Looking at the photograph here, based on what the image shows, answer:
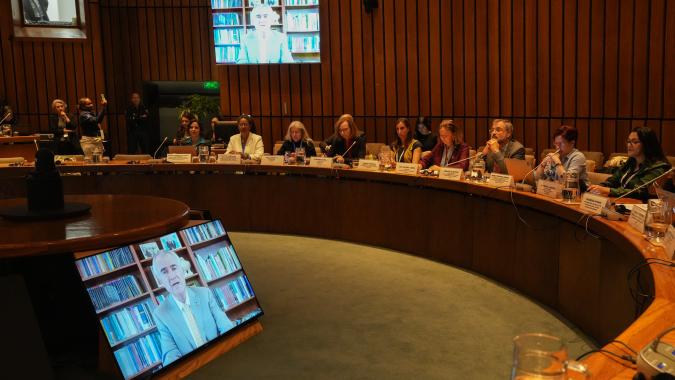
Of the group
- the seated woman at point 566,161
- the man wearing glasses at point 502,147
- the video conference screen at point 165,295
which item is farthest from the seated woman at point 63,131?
the seated woman at point 566,161

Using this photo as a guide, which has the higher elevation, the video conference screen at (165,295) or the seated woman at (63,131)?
the seated woman at (63,131)

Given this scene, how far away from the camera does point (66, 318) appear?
3.08 meters

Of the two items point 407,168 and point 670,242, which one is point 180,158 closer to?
point 407,168

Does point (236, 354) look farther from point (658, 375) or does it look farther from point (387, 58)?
point (387, 58)

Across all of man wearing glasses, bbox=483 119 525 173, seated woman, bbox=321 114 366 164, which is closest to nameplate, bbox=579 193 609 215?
man wearing glasses, bbox=483 119 525 173

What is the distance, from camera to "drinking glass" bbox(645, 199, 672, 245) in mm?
2766

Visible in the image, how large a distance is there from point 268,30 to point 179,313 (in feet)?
20.5

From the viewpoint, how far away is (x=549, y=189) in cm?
395

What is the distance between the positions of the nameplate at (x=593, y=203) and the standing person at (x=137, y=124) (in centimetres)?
827

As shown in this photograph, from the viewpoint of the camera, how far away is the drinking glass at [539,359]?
106 cm

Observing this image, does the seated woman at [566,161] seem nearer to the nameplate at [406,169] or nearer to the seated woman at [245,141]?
the nameplate at [406,169]

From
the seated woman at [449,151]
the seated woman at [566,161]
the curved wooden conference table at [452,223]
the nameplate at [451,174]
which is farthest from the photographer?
the seated woman at [449,151]

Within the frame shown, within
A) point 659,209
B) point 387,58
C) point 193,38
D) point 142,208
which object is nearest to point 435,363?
point 659,209

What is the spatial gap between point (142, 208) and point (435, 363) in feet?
5.40
